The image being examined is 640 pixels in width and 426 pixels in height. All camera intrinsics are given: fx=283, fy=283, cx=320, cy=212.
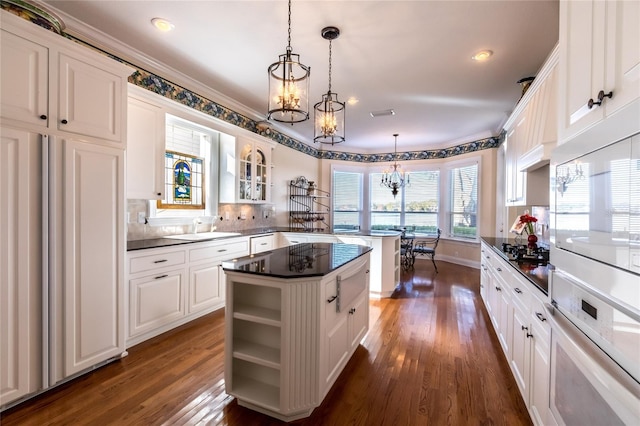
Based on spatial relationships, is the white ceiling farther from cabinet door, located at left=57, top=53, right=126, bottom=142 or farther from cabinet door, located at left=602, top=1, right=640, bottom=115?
cabinet door, located at left=602, top=1, right=640, bottom=115

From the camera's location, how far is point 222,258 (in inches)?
136

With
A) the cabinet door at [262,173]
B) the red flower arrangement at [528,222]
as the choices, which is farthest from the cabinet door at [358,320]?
the cabinet door at [262,173]

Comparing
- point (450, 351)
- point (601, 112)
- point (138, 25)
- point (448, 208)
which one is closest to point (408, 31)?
point (601, 112)

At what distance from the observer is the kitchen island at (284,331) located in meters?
1.65

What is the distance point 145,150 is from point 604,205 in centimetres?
327

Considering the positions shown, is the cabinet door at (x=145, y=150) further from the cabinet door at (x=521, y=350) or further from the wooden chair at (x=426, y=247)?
the wooden chair at (x=426, y=247)

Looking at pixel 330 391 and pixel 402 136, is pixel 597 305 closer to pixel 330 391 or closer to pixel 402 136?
pixel 330 391

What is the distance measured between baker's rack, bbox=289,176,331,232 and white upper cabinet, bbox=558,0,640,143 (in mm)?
4552

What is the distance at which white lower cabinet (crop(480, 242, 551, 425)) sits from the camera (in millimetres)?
1419

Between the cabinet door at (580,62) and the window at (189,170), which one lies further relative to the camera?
the window at (189,170)

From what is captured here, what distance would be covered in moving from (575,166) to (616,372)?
644mm

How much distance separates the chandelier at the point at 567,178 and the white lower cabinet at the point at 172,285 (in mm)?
2964

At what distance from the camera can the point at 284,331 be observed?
5.37 feet

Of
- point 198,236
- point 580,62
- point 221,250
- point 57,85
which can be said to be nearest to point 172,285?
point 221,250
